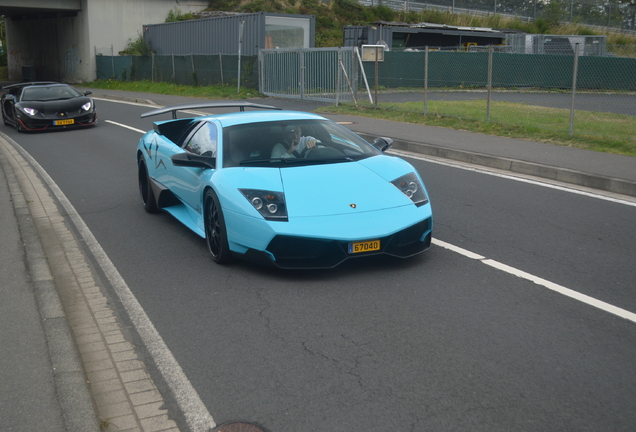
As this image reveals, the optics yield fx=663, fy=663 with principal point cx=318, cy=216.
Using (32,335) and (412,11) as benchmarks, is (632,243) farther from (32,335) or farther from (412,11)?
(412,11)

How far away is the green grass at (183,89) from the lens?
2843cm

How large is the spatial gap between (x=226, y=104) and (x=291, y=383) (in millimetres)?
5267

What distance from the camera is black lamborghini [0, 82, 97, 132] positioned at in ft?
58.6

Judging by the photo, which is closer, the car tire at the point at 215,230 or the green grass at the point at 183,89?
the car tire at the point at 215,230

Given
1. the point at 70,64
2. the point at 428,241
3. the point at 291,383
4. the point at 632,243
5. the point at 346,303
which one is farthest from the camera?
the point at 70,64

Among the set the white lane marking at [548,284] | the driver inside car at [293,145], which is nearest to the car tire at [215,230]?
the driver inside car at [293,145]

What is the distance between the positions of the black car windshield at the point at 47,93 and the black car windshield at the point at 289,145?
1398 cm

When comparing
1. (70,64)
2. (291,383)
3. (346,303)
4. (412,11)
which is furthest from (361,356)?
(412,11)

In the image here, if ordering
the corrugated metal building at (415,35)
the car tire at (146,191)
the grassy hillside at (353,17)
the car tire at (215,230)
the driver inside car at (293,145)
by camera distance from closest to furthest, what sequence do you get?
the car tire at (215,230)
the driver inside car at (293,145)
the car tire at (146,191)
the corrugated metal building at (415,35)
the grassy hillside at (353,17)

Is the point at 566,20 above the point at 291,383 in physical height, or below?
above

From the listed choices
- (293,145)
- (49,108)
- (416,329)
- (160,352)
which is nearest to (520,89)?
(49,108)

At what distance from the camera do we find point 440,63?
3347cm

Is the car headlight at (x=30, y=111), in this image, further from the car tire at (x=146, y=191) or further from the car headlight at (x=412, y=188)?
the car headlight at (x=412, y=188)

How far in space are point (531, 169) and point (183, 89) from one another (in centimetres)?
2430
